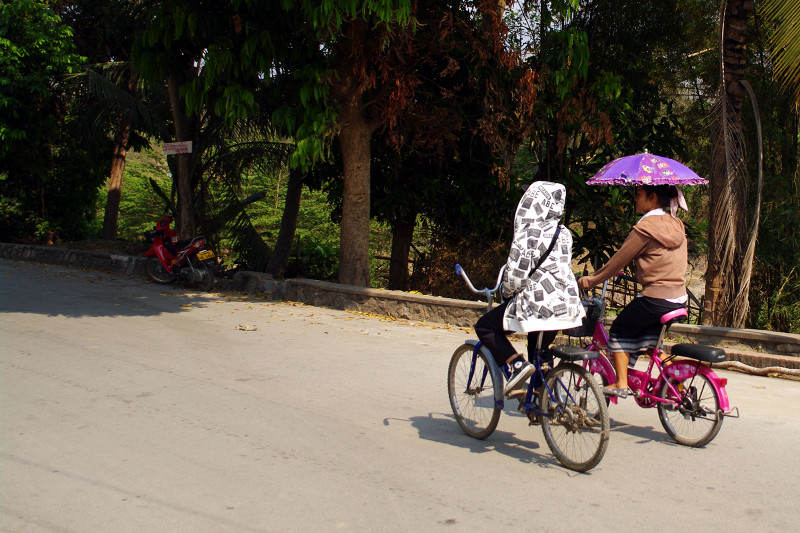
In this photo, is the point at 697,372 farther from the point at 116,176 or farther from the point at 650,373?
the point at 116,176

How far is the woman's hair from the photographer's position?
227 inches

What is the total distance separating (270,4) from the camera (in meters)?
11.9

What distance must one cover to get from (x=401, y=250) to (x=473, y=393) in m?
10.5

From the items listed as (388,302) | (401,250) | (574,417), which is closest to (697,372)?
(574,417)

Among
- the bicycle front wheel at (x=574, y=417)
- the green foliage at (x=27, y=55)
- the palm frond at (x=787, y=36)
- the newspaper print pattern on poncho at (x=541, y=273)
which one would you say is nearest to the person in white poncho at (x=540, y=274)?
the newspaper print pattern on poncho at (x=541, y=273)

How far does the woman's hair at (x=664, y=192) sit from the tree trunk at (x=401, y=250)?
10.3 meters

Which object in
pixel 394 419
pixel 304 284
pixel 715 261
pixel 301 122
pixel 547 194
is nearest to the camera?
pixel 547 194

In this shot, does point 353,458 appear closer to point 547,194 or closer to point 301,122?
point 547,194

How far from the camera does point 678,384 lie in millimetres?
5641

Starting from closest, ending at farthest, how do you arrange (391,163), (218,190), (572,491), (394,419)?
(572,491) → (394,419) → (391,163) → (218,190)

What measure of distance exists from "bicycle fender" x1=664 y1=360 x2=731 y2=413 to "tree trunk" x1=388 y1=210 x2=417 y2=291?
10.5 m

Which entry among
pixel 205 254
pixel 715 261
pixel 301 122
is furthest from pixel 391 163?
pixel 715 261

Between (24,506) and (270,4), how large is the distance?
361 inches

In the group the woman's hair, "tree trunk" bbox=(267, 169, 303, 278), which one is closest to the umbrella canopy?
the woman's hair
